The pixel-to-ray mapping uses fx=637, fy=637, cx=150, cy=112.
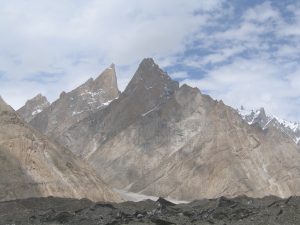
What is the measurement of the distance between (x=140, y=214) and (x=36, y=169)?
174ft

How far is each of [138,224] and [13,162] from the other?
73.1m

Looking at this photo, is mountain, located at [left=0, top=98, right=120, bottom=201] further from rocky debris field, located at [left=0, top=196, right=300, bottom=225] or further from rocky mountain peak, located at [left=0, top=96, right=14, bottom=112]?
rocky debris field, located at [left=0, top=196, right=300, bottom=225]

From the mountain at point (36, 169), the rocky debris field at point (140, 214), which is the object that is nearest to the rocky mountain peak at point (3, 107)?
the mountain at point (36, 169)

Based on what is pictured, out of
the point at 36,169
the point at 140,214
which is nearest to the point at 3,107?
the point at 36,169

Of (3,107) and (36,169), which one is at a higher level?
(3,107)

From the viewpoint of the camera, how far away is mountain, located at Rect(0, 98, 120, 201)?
116125 millimetres

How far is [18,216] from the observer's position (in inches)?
3002

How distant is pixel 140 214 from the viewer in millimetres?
74812

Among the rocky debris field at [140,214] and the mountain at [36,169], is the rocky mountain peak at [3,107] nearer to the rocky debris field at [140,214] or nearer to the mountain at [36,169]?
the mountain at [36,169]

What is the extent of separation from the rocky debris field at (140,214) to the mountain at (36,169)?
11.5m

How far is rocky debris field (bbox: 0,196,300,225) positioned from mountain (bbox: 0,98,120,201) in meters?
11.5

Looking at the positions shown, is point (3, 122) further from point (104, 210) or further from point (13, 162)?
point (104, 210)

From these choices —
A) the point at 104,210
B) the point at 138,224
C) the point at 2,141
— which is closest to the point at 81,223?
the point at 138,224

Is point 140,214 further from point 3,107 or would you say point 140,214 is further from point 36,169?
point 3,107
